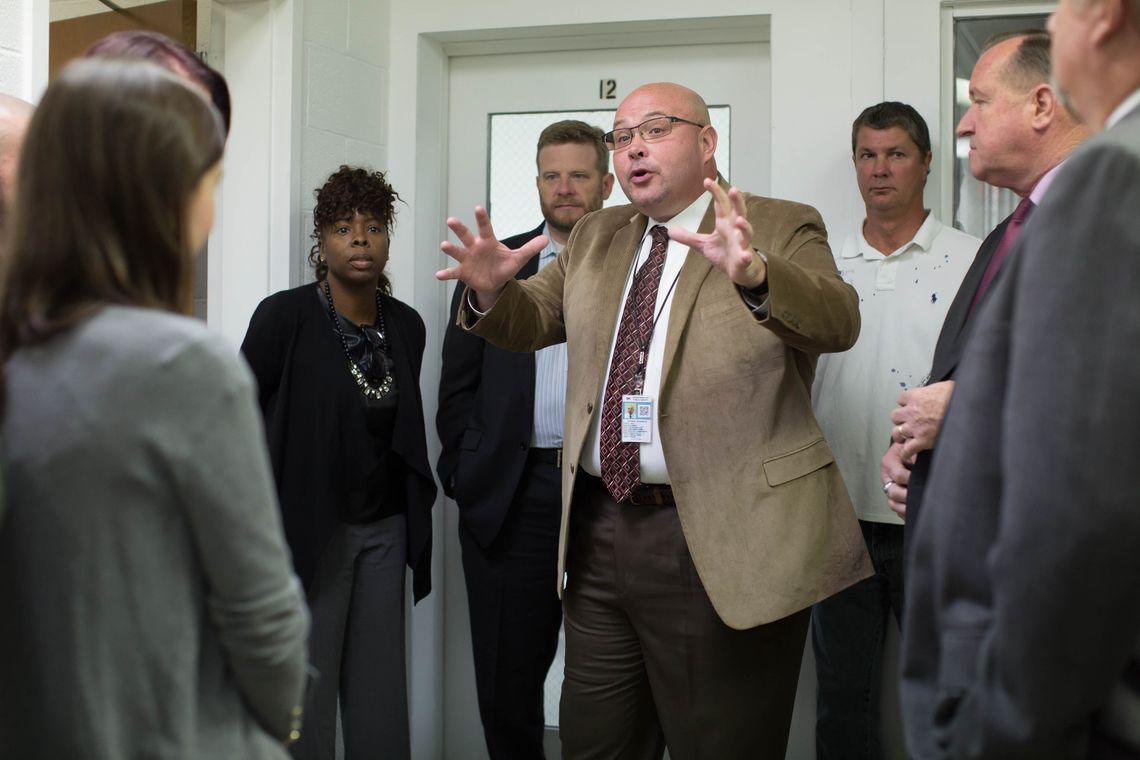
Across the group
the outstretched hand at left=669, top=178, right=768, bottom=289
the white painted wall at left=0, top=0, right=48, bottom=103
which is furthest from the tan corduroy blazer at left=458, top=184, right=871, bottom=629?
the white painted wall at left=0, top=0, right=48, bottom=103

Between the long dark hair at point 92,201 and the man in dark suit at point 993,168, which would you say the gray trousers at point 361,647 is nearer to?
the man in dark suit at point 993,168

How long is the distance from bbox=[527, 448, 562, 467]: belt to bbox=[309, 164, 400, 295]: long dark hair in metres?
0.59

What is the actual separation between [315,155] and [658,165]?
122cm

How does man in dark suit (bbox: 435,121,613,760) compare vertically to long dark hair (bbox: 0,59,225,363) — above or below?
below

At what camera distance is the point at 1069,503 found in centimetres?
89

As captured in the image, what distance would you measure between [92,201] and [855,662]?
235cm

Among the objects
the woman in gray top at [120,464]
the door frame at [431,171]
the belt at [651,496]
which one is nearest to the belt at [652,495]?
the belt at [651,496]

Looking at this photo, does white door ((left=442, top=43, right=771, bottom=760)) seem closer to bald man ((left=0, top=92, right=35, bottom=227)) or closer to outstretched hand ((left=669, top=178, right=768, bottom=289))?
outstretched hand ((left=669, top=178, right=768, bottom=289))

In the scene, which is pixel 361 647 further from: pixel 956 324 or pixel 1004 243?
pixel 1004 243

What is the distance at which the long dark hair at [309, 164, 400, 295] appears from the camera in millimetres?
2803

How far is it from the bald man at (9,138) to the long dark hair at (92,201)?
0.53 m

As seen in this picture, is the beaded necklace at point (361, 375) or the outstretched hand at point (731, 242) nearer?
the outstretched hand at point (731, 242)

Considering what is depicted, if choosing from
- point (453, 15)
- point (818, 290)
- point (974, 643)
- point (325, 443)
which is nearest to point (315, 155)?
point (453, 15)

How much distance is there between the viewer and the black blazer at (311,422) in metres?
2.58
